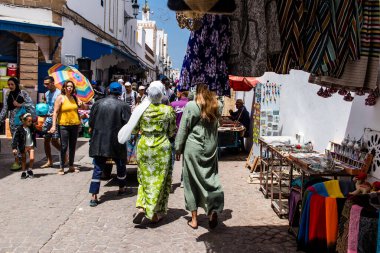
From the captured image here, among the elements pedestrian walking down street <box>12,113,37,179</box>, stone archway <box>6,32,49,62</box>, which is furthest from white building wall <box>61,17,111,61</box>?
pedestrian walking down street <box>12,113,37,179</box>

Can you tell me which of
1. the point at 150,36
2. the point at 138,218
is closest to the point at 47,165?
the point at 138,218

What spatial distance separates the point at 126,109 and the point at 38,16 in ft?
29.8

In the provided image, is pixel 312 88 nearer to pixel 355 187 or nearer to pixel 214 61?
pixel 355 187

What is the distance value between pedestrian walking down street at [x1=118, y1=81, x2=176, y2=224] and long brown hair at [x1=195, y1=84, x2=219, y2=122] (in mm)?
504

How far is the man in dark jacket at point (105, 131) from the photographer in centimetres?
617

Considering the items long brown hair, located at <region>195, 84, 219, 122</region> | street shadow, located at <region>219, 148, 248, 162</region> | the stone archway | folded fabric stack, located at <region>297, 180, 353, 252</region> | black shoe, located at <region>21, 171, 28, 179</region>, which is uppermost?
the stone archway

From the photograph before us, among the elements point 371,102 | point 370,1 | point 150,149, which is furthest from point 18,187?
point 370,1

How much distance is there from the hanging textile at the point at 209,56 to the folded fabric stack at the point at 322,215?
1509mm

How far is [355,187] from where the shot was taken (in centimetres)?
438

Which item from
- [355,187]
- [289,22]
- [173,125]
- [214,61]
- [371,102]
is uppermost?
[289,22]

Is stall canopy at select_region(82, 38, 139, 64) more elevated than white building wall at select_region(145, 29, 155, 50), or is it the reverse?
white building wall at select_region(145, 29, 155, 50)

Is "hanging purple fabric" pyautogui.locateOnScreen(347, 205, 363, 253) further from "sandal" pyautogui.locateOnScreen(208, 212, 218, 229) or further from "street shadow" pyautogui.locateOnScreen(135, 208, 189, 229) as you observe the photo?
"street shadow" pyautogui.locateOnScreen(135, 208, 189, 229)

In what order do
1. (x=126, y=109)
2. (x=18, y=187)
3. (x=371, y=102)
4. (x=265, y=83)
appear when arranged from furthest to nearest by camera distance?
(x=265, y=83)
(x=18, y=187)
(x=126, y=109)
(x=371, y=102)

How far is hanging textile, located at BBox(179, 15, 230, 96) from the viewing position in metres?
3.34
